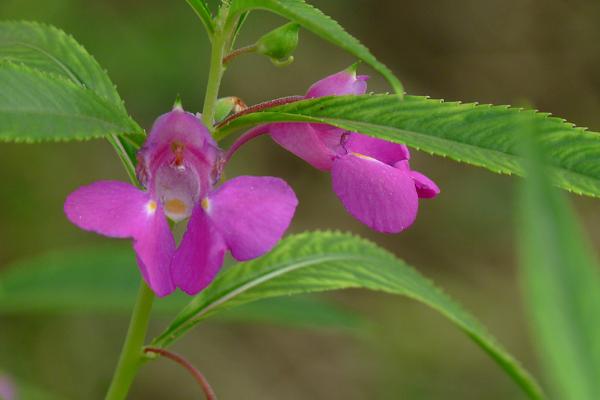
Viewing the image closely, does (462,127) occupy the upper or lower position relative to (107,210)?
upper

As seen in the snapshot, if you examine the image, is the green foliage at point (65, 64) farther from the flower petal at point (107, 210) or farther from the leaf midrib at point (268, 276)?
the leaf midrib at point (268, 276)

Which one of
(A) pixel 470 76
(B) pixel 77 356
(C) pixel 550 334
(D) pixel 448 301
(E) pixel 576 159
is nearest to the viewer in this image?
(C) pixel 550 334

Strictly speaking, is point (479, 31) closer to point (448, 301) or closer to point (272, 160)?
point (272, 160)

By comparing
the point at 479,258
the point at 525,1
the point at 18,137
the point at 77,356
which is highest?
the point at 525,1

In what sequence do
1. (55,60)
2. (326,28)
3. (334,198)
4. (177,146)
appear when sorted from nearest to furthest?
(326,28)
(177,146)
(55,60)
(334,198)

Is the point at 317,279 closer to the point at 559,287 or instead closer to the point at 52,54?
the point at 52,54

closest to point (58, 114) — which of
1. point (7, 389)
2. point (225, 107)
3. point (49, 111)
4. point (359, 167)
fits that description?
point (49, 111)

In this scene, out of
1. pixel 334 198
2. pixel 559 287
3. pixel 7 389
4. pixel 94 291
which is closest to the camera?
pixel 559 287

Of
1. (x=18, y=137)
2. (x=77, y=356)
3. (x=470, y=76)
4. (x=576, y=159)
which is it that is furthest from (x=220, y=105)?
(x=470, y=76)
